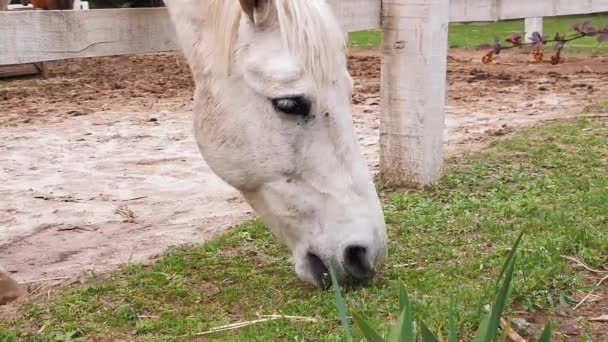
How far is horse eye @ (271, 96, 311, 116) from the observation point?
2291 mm

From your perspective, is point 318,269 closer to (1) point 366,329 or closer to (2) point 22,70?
(1) point 366,329

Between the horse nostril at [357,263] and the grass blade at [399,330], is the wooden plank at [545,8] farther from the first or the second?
the grass blade at [399,330]

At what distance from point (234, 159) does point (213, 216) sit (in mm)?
1573

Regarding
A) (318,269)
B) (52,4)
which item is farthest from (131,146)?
(318,269)

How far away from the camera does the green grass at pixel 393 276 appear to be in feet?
7.48

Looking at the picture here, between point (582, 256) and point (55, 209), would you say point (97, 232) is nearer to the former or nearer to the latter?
point (55, 209)

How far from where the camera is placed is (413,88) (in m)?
4.00

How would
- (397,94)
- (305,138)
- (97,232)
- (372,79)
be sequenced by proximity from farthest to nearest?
(372,79), (397,94), (97,232), (305,138)

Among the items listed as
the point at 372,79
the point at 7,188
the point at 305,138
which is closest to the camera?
the point at 305,138

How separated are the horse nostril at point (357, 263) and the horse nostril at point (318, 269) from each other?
107mm

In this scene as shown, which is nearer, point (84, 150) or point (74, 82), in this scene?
point (84, 150)

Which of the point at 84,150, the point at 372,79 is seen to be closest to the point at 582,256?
the point at 84,150

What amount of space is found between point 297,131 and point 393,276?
0.67m

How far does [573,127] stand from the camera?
5488 millimetres
